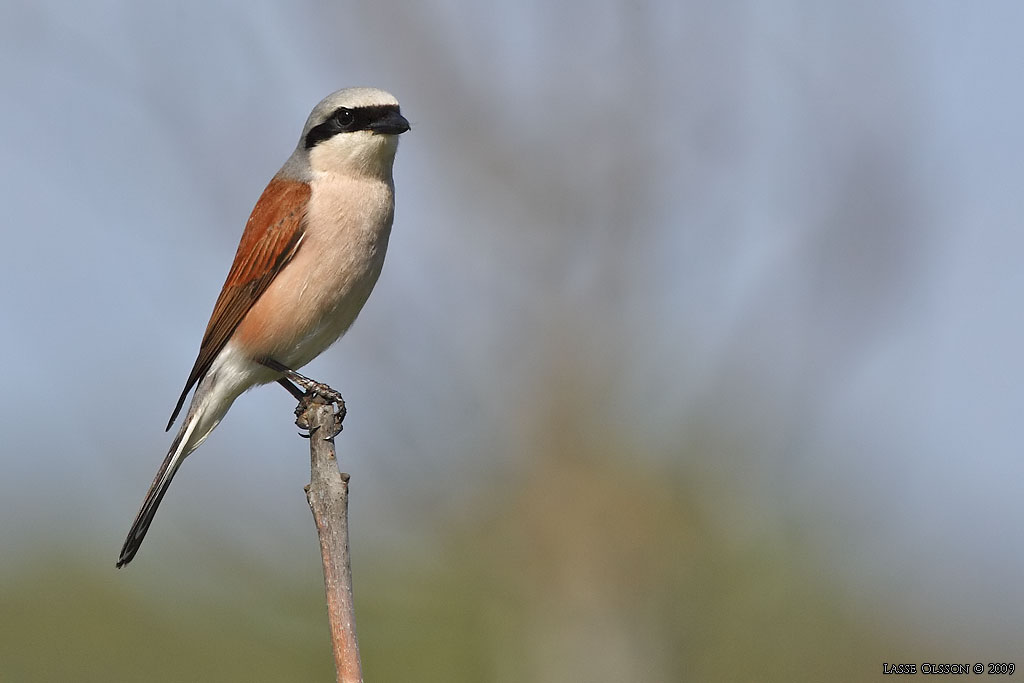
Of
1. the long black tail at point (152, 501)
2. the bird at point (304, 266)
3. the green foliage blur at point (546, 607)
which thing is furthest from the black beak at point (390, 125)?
the green foliage blur at point (546, 607)

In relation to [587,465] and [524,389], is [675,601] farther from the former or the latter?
[524,389]

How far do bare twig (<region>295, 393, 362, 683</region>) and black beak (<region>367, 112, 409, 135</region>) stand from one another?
68.8 inches

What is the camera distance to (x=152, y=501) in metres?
4.18

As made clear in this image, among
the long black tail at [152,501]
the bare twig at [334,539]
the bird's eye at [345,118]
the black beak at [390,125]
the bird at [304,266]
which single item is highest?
the bird's eye at [345,118]

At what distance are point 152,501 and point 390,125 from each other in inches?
66.3

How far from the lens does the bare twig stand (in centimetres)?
232

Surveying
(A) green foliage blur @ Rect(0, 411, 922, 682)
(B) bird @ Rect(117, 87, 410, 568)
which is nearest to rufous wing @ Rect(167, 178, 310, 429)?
(B) bird @ Rect(117, 87, 410, 568)

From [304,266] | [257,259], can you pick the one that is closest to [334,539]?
[304,266]

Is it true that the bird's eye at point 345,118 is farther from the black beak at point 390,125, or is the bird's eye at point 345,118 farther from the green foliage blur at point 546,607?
the green foliage blur at point 546,607

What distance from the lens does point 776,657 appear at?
7660 mm

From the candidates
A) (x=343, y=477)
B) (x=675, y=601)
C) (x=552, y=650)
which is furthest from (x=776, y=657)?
(x=343, y=477)

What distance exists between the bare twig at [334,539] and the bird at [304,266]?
1458 mm

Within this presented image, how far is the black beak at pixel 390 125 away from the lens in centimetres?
441

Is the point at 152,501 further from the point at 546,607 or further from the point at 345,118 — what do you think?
the point at 546,607
